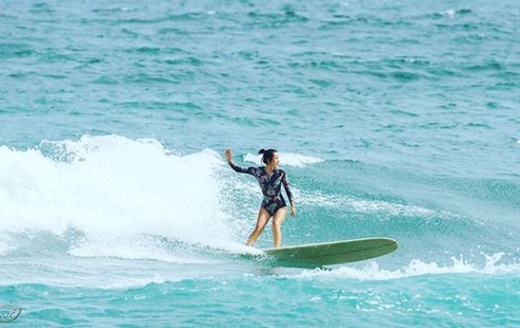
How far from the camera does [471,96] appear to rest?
26.8 metres

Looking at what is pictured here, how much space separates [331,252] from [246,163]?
614cm

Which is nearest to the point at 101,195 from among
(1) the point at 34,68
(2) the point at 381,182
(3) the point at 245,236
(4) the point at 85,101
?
(3) the point at 245,236

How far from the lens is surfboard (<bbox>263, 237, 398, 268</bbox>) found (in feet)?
44.7

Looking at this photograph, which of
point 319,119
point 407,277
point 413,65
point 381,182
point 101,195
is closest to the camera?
point 407,277

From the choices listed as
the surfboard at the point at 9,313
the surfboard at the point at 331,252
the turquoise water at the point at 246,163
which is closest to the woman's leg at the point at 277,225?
the surfboard at the point at 331,252

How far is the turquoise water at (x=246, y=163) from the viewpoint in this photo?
12.2 m

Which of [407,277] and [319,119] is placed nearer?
[407,277]

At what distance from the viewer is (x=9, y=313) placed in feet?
37.1

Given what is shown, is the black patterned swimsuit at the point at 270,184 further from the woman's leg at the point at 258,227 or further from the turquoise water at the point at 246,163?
the turquoise water at the point at 246,163

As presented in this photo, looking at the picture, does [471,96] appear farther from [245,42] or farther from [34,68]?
[34,68]

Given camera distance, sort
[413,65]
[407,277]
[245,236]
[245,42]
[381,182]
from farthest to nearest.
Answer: [245,42]
[413,65]
[381,182]
[245,236]
[407,277]

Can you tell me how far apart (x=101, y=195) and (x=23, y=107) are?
Result: 7.59 m

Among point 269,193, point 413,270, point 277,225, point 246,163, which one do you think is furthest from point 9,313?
point 246,163

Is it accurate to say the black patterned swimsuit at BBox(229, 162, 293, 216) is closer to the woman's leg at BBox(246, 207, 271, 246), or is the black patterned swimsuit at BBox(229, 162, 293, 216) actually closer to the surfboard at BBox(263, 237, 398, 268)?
the woman's leg at BBox(246, 207, 271, 246)
